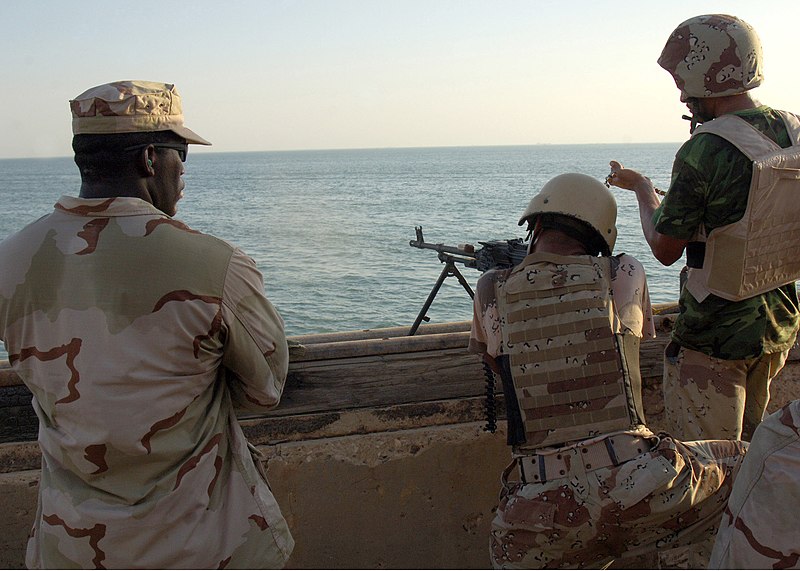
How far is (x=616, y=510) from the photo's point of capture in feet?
8.80

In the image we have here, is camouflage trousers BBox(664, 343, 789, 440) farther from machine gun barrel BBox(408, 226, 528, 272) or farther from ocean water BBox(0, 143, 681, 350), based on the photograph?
ocean water BBox(0, 143, 681, 350)

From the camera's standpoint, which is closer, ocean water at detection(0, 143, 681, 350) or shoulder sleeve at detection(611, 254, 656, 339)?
shoulder sleeve at detection(611, 254, 656, 339)

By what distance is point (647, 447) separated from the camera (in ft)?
9.07

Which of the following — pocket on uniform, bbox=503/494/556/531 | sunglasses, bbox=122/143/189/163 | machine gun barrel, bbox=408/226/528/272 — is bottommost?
pocket on uniform, bbox=503/494/556/531

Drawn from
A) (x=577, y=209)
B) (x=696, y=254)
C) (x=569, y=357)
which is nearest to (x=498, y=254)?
(x=696, y=254)

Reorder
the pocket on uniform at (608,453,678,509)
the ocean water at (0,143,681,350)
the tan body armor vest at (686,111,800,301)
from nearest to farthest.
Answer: the pocket on uniform at (608,453,678,509)
the tan body armor vest at (686,111,800,301)
the ocean water at (0,143,681,350)

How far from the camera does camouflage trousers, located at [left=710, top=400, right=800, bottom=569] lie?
Answer: 6.19ft

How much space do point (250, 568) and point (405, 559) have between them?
149cm

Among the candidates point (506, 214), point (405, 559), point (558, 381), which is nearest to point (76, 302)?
point (558, 381)

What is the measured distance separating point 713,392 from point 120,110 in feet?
7.55

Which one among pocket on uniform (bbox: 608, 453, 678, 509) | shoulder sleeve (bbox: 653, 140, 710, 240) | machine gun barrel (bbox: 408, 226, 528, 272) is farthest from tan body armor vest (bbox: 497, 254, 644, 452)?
machine gun barrel (bbox: 408, 226, 528, 272)

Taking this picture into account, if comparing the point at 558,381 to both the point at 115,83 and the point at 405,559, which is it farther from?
the point at 115,83

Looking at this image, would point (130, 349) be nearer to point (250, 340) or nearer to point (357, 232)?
point (250, 340)

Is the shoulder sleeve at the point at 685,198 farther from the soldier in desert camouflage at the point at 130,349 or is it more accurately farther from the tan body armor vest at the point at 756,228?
the soldier in desert camouflage at the point at 130,349
